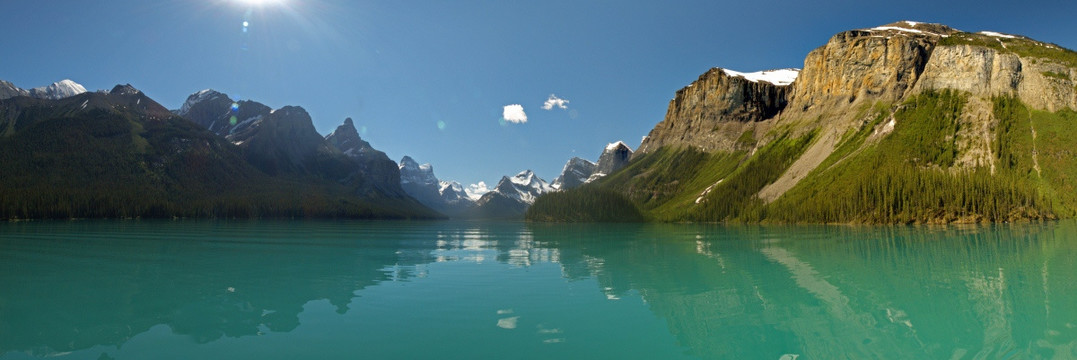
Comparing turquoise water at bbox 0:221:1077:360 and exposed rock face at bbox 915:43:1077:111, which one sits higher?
exposed rock face at bbox 915:43:1077:111

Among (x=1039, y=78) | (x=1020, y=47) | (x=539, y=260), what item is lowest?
(x=539, y=260)

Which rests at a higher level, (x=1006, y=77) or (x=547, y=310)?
(x=1006, y=77)

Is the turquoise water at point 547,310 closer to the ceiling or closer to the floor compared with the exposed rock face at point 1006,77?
closer to the floor

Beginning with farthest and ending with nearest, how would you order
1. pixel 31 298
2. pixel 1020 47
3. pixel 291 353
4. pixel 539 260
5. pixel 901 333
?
pixel 1020 47 < pixel 539 260 < pixel 31 298 < pixel 901 333 < pixel 291 353

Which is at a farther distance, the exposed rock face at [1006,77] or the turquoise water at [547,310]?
the exposed rock face at [1006,77]

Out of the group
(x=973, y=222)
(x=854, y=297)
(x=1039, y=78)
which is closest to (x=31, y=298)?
(x=854, y=297)

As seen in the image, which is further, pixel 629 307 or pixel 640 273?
pixel 640 273

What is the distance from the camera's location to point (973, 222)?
124938mm

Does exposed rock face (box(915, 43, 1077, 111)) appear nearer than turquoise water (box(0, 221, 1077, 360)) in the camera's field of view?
No

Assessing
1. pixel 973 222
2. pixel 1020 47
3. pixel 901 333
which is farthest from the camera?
pixel 1020 47

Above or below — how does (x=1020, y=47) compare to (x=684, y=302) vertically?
above

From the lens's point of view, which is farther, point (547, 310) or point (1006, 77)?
point (1006, 77)

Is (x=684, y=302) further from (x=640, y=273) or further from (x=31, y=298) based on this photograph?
(x=31, y=298)

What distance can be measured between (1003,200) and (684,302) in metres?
159
